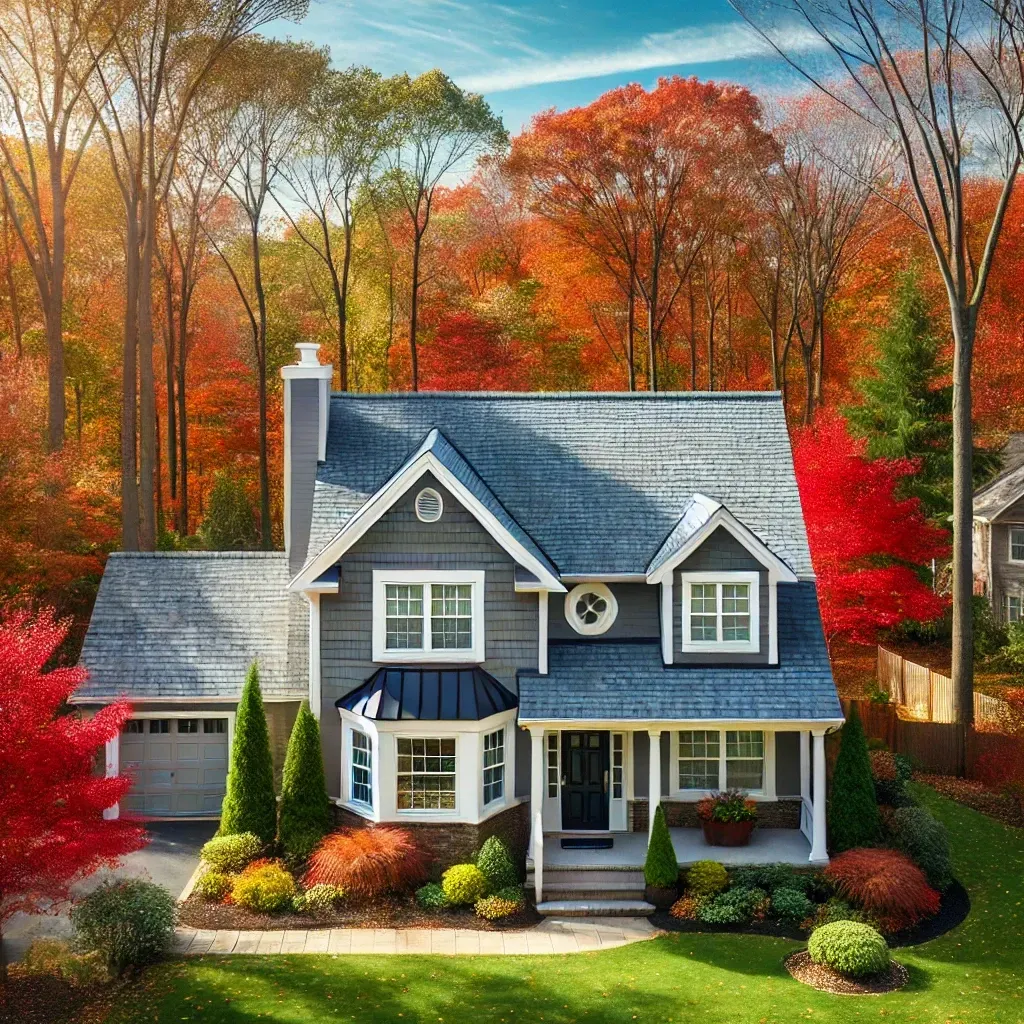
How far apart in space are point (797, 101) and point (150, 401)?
26.1 metres

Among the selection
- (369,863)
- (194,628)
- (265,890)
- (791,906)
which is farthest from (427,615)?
(791,906)

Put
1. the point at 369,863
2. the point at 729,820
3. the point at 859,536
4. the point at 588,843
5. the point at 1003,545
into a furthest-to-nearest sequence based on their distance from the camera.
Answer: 1. the point at 1003,545
2. the point at 859,536
3. the point at 588,843
4. the point at 729,820
5. the point at 369,863

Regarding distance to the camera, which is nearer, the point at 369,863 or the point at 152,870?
the point at 369,863

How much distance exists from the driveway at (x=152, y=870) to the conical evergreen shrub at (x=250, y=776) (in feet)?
3.76

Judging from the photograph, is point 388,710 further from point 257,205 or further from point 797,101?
point 797,101

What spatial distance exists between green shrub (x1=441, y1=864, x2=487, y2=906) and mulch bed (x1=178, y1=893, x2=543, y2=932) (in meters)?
0.18

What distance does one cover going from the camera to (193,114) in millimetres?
36062

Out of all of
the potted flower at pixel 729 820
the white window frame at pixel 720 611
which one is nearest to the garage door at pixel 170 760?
the white window frame at pixel 720 611

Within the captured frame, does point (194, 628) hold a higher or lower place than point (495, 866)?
higher

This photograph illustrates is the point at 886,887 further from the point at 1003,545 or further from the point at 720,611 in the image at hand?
the point at 1003,545

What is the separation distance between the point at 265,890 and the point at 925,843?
1168cm

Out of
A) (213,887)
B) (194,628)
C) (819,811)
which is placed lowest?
(213,887)

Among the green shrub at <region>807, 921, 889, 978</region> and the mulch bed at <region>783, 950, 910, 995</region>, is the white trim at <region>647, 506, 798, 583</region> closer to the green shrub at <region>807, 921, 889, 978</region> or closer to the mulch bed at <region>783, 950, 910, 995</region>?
the green shrub at <region>807, 921, 889, 978</region>

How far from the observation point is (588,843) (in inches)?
806
